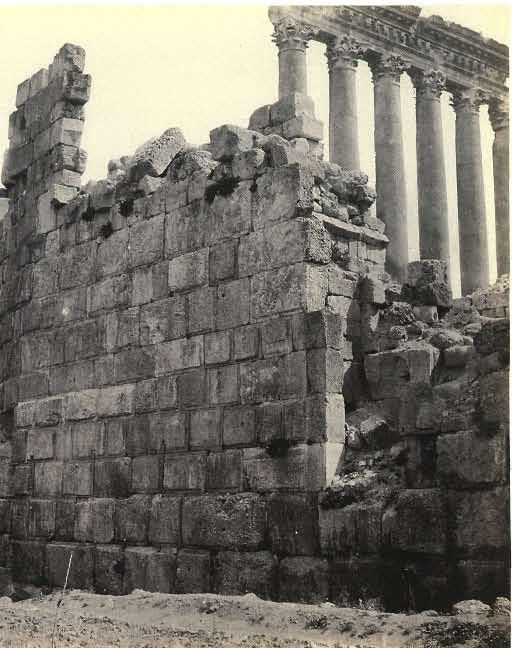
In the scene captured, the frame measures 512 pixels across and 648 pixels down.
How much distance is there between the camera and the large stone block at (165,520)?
986 centimetres

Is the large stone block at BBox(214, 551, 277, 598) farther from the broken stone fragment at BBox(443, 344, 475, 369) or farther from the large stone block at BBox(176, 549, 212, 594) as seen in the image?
the broken stone fragment at BBox(443, 344, 475, 369)

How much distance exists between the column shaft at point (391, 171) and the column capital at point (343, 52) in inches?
47.5

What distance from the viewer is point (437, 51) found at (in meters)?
34.1

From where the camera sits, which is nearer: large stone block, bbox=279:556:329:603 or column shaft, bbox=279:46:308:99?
large stone block, bbox=279:556:329:603

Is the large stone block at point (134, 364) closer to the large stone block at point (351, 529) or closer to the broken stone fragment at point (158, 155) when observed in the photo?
the broken stone fragment at point (158, 155)

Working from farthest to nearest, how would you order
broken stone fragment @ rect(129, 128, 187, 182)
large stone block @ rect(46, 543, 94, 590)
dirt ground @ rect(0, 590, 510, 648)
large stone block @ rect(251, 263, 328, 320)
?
broken stone fragment @ rect(129, 128, 187, 182)
large stone block @ rect(46, 543, 94, 590)
large stone block @ rect(251, 263, 328, 320)
dirt ground @ rect(0, 590, 510, 648)

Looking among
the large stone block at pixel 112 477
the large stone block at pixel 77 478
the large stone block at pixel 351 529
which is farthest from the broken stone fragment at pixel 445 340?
the large stone block at pixel 77 478

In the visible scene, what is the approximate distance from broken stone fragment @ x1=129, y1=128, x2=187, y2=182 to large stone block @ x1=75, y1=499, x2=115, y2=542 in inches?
142

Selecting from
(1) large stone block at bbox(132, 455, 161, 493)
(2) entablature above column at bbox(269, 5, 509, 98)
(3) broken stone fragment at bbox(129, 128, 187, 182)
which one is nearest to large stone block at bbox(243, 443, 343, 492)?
(1) large stone block at bbox(132, 455, 161, 493)

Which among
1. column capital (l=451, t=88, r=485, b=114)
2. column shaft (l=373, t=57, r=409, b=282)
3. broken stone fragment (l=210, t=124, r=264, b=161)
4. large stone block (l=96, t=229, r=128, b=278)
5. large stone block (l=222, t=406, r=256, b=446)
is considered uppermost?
column capital (l=451, t=88, r=485, b=114)

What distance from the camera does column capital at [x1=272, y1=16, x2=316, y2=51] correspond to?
1199 inches

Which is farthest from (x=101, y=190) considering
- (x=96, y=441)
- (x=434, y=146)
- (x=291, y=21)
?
(x=434, y=146)

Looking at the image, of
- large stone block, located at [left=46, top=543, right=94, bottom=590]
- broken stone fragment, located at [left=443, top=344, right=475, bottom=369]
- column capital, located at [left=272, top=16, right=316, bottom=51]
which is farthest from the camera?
column capital, located at [left=272, top=16, right=316, bottom=51]

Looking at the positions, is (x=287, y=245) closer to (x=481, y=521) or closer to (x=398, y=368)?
(x=398, y=368)
